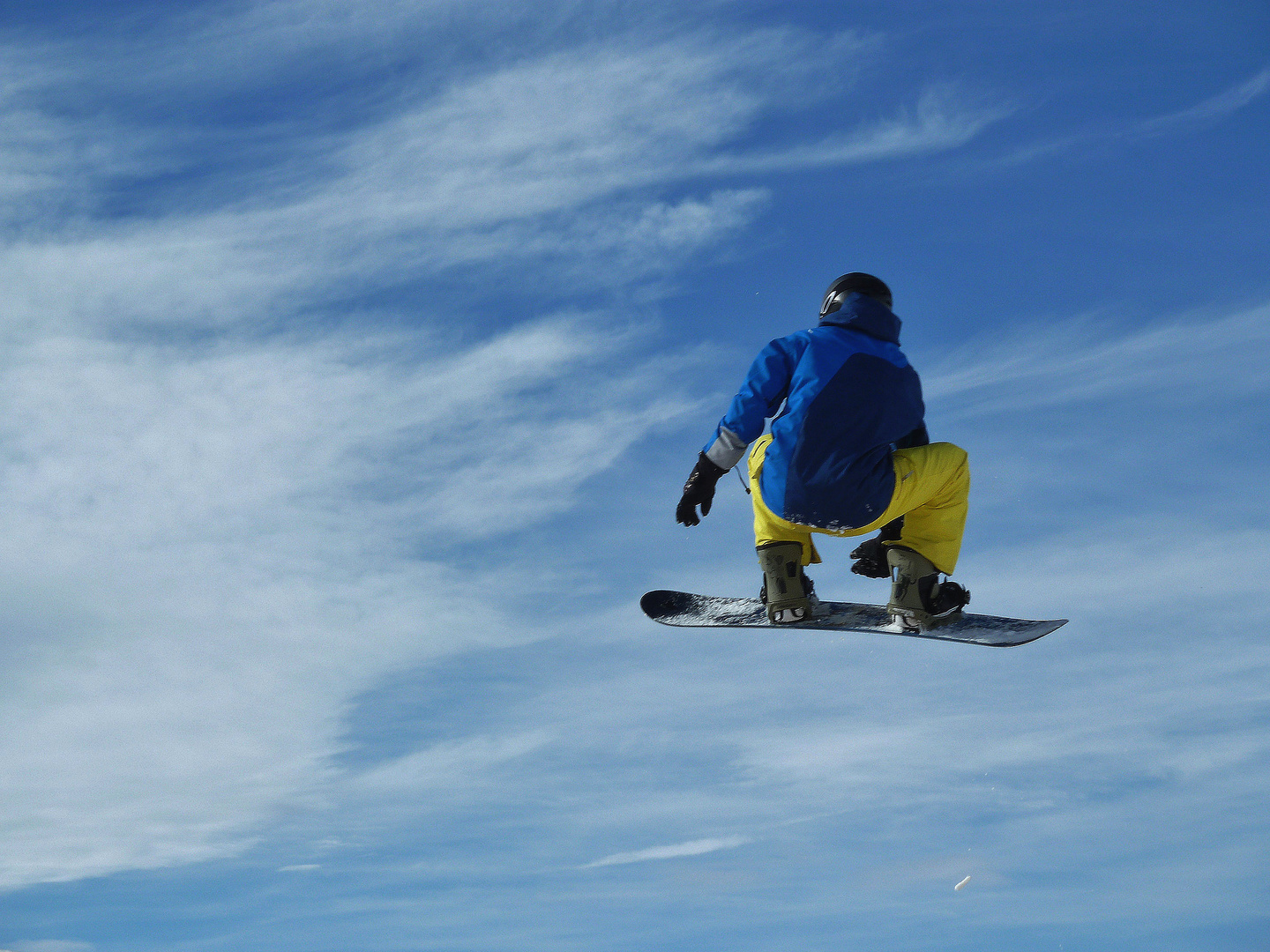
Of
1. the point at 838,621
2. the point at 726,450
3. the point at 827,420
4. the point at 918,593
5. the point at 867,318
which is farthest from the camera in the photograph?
the point at 838,621

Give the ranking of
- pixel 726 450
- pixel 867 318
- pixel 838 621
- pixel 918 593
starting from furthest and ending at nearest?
pixel 838 621
pixel 918 593
pixel 867 318
pixel 726 450

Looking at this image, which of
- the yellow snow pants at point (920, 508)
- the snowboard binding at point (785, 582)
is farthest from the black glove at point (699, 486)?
the snowboard binding at point (785, 582)

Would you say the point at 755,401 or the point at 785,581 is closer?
the point at 755,401

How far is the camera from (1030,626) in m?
8.78

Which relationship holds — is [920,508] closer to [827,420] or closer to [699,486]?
[827,420]

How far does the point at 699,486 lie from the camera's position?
8172 mm

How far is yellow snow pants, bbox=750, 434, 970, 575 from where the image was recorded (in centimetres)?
814

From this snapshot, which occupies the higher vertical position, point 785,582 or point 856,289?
point 856,289

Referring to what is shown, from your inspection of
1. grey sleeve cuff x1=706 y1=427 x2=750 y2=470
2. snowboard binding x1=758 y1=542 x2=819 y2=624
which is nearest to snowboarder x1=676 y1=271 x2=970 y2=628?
grey sleeve cuff x1=706 y1=427 x2=750 y2=470

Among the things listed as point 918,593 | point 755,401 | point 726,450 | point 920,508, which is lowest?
point 918,593

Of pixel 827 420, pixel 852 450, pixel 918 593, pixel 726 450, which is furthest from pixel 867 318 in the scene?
pixel 918 593

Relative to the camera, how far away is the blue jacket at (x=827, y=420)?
26.2 ft

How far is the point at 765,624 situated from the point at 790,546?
2.38ft

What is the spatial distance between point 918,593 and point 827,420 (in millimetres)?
1533
